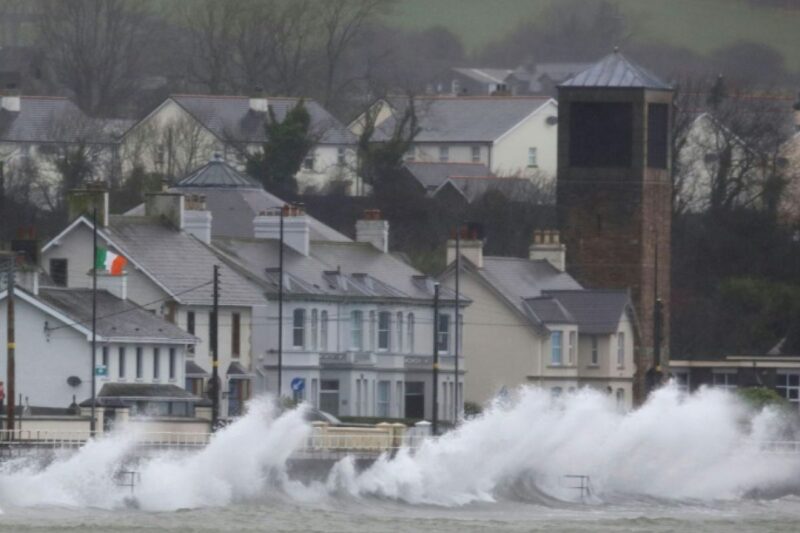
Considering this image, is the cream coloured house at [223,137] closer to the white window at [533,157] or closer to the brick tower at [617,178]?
the white window at [533,157]

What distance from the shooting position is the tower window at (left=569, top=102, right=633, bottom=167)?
14212cm

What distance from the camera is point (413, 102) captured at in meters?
175

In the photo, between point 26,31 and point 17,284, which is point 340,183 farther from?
point 17,284

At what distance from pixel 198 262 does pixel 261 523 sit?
109 feet

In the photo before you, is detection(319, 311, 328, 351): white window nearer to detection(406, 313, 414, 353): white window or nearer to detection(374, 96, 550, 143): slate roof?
detection(406, 313, 414, 353): white window

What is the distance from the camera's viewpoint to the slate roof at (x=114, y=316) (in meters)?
108

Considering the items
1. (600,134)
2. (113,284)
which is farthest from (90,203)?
(600,134)

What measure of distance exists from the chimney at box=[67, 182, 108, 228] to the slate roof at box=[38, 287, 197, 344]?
426 cm

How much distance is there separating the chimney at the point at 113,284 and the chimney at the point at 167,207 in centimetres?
632

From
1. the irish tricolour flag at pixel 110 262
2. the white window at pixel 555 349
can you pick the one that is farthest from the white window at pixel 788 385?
the irish tricolour flag at pixel 110 262

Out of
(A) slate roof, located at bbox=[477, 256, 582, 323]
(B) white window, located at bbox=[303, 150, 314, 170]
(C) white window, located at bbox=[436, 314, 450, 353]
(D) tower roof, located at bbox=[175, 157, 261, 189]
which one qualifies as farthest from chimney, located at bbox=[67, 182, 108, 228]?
(B) white window, located at bbox=[303, 150, 314, 170]

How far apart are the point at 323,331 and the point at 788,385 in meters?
22.4

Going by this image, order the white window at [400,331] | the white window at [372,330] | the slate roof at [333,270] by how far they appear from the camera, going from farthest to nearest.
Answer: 1. the white window at [400,331]
2. the white window at [372,330]
3. the slate roof at [333,270]

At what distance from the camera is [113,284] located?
11181cm
